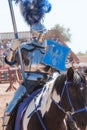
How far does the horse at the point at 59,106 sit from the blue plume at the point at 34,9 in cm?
171

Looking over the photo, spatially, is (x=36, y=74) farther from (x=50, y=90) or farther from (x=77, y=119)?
(x=77, y=119)

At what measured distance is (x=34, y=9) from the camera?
784cm

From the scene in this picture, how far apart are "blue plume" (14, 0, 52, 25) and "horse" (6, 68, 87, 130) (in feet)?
5.61

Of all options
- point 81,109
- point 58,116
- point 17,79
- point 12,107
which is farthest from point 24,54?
point 17,79

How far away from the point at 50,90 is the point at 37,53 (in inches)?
40.7

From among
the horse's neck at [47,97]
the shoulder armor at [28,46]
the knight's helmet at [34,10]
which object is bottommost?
the horse's neck at [47,97]

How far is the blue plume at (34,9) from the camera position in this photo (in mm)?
7820

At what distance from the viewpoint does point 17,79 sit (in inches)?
1051

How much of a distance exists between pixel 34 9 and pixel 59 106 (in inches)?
98.3

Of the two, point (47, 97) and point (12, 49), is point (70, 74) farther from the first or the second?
point (12, 49)

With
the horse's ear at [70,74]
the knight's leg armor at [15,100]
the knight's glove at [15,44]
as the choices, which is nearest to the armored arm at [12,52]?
the knight's glove at [15,44]

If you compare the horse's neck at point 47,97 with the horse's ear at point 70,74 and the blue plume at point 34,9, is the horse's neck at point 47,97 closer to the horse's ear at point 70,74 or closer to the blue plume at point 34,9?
the horse's ear at point 70,74

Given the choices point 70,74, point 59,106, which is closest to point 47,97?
point 59,106

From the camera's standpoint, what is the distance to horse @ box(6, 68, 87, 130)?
18.3 ft
